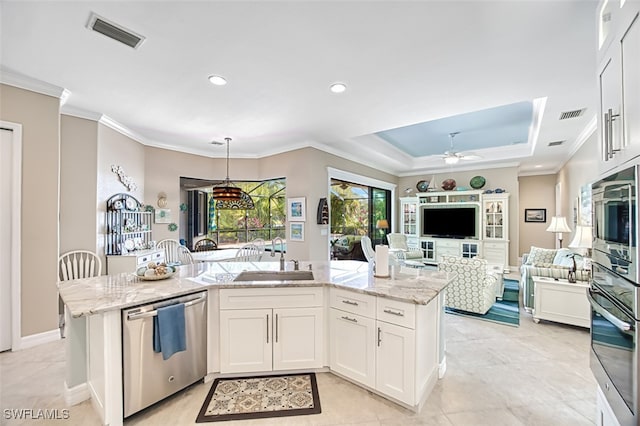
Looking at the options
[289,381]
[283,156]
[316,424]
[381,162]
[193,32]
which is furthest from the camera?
[381,162]

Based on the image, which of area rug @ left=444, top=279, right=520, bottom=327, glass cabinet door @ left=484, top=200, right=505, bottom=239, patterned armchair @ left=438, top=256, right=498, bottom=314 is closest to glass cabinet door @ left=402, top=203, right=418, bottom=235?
glass cabinet door @ left=484, top=200, right=505, bottom=239

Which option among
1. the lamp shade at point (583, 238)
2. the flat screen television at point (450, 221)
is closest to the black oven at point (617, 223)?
the lamp shade at point (583, 238)

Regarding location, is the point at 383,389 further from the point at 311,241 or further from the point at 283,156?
the point at 283,156

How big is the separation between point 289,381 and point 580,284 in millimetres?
3754

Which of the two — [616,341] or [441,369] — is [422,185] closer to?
[441,369]

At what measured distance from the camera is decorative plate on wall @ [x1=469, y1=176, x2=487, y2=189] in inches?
283

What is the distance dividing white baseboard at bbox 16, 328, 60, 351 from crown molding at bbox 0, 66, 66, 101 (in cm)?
262

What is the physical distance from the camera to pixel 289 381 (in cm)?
238

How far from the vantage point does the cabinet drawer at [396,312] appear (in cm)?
196

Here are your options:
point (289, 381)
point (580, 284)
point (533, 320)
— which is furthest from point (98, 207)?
point (580, 284)

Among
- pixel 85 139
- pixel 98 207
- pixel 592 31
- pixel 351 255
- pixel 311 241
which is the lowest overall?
pixel 351 255

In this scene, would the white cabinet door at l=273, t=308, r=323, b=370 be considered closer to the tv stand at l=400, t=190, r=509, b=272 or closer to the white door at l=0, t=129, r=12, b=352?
the white door at l=0, t=129, r=12, b=352

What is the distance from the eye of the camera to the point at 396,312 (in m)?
2.03

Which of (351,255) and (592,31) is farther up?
(592,31)
